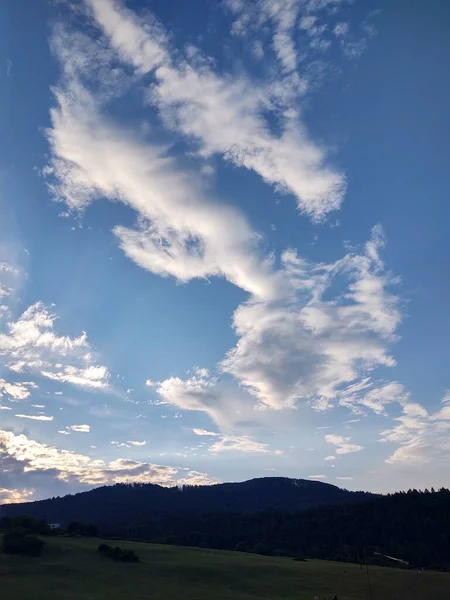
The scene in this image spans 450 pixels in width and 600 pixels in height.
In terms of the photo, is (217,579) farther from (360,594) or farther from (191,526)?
(191,526)

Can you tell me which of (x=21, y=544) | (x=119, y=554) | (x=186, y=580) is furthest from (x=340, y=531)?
(x=21, y=544)

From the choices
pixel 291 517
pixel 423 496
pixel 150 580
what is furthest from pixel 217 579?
pixel 423 496

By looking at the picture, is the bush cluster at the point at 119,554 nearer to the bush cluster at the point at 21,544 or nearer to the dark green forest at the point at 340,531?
the bush cluster at the point at 21,544

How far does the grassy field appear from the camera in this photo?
54625 millimetres

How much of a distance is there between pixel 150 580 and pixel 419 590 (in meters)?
32.0

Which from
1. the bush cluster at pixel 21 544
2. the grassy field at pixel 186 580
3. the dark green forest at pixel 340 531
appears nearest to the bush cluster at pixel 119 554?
the grassy field at pixel 186 580

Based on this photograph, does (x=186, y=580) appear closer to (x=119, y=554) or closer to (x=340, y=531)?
(x=119, y=554)

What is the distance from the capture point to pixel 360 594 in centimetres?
6038

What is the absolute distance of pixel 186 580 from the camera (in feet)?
219

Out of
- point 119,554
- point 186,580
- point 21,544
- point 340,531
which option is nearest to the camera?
point 186,580

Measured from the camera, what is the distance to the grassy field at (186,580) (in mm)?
54625

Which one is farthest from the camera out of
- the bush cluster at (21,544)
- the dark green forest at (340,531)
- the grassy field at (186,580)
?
the dark green forest at (340,531)

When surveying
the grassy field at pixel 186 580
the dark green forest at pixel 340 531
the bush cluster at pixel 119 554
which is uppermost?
the dark green forest at pixel 340 531

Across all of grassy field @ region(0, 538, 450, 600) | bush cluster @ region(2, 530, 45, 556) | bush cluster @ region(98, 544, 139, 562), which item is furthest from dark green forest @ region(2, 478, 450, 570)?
bush cluster @ region(2, 530, 45, 556)
